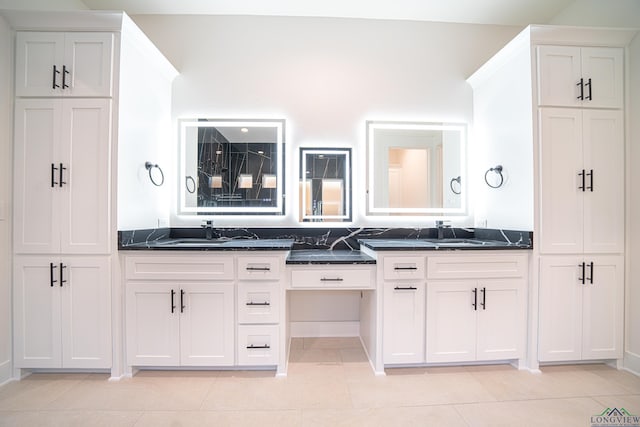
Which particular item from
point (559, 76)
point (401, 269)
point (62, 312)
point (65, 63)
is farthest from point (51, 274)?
point (559, 76)

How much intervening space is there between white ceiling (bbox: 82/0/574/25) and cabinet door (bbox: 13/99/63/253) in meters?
1.27

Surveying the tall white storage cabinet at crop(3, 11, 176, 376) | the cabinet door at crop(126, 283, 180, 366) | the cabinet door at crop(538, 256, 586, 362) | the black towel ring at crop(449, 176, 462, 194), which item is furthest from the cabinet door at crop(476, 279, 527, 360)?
the tall white storage cabinet at crop(3, 11, 176, 376)

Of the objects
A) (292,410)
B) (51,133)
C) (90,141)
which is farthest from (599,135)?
(51,133)

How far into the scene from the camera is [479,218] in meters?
2.71

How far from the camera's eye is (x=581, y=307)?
82.9 inches

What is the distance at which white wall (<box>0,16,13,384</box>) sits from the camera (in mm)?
1915

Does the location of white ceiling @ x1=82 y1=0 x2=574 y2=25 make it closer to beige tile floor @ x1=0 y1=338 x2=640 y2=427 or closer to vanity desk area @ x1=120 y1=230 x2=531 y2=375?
vanity desk area @ x1=120 y1=230 x2=531 y2=375

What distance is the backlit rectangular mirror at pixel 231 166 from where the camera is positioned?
2.65 metres

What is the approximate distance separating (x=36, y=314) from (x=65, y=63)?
66.5 inches

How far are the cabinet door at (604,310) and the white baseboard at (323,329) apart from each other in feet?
5.61

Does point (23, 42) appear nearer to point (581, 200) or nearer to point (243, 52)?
point (243, 52)

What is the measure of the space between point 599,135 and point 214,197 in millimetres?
3052

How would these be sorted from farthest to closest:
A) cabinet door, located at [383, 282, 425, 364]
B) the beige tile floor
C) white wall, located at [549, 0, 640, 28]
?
white wall, located at [549, 0, 640, 28] < cabinet door, located at [383, 282, 425, 364] < the beige tile floor

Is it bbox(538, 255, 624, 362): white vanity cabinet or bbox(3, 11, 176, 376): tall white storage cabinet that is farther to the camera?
bbox(538, 255, 624, 362): white vanity cabinet
